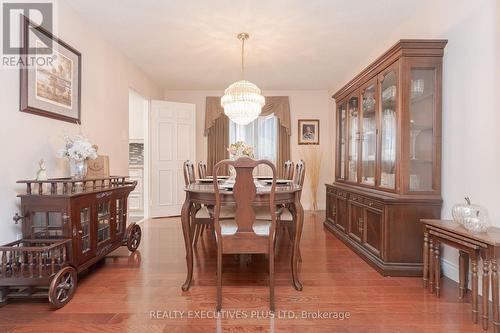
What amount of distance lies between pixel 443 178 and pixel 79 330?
3.04 metres

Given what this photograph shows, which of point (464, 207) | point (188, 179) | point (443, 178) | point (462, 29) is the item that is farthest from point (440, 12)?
point (188, 179)

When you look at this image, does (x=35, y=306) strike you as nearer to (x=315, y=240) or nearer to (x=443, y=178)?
(x=315, y=240)

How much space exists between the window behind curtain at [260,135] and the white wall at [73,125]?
6.49 ft

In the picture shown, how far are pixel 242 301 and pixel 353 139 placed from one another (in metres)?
2.56

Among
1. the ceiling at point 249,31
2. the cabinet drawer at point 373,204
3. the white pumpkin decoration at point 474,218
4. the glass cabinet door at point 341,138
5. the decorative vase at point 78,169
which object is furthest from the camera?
the glass cabinet door at point 341,138

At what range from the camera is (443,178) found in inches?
97.7

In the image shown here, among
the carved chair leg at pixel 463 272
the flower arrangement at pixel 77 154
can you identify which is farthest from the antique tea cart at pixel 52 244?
the carved chair leg at pixel 463 272

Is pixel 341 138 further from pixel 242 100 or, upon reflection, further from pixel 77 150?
pixel 77 150

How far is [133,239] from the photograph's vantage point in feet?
10.2

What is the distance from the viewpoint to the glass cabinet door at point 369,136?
301 centimetres

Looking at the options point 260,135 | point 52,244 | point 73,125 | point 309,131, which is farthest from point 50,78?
point 309,131

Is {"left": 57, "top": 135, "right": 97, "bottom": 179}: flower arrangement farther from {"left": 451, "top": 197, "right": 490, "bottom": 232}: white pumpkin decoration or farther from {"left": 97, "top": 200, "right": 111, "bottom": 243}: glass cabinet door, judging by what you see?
{"left": 451, "top": 197, "right": 490, "bottom": 232}: white pumpkin decoration

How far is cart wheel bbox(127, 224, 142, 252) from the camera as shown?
9.93 ft

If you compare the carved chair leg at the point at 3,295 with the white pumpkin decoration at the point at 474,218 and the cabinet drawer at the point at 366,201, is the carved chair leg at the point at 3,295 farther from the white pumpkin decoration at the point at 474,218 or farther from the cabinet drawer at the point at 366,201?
the white pumpkin decoration at the point at 474,218
